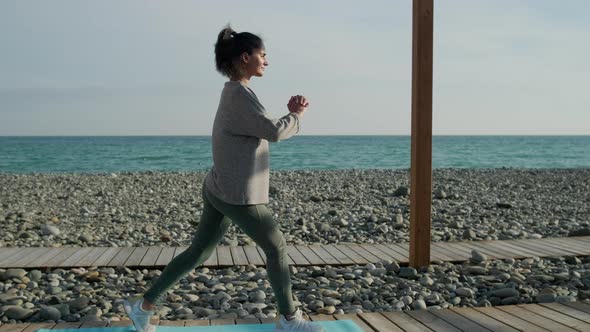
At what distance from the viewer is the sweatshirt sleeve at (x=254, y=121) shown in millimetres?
2918

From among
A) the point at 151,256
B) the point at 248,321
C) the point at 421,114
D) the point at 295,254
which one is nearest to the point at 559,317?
the point at 248,321

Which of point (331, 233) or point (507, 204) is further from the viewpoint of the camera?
point (507, 204)

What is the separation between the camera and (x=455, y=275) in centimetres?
525

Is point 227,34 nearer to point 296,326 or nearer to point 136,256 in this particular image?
point 296,326

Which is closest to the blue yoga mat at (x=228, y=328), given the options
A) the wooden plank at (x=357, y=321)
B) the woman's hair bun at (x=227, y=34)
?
the wooden plank at (x=357, y=321)

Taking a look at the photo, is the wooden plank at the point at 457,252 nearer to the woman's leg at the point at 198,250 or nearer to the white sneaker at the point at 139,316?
the woman's leg at the point at 198,250

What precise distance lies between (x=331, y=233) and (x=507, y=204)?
4519 millimetres

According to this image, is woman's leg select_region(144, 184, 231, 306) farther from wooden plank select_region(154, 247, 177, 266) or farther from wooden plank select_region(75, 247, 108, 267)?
wooden plank select_region(75, 247, 108, 267)

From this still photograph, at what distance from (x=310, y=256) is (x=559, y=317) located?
2568 millimetres

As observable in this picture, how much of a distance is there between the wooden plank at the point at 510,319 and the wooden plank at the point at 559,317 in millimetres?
196

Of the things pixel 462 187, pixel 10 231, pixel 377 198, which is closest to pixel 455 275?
pixel 10 231

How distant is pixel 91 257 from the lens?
5.75 meters

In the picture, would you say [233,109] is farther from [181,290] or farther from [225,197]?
[181,290]

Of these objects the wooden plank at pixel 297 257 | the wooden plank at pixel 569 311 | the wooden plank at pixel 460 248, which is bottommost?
the wooden plank at pixel 460 248
